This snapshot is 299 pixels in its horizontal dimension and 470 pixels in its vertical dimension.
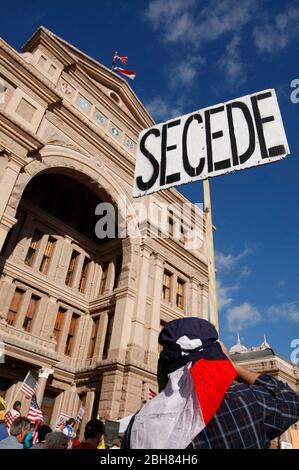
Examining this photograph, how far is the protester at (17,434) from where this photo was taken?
4.68m

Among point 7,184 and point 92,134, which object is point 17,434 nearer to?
point 7,184

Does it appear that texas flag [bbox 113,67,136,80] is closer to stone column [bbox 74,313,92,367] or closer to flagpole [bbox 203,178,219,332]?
stone column [bbox 74,313,92,367]

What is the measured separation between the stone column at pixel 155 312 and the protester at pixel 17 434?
503 inches

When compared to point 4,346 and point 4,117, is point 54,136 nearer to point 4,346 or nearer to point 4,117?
point 4,117

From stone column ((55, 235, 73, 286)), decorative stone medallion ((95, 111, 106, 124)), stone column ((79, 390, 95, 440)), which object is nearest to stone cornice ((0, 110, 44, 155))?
decorative stone medallion ((95, 111, 106, 124))

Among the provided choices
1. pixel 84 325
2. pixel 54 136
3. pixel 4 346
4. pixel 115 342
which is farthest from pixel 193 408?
pixel 84 325

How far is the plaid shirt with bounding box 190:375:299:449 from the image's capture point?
1536mm

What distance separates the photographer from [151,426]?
157cm

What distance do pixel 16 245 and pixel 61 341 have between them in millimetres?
5865

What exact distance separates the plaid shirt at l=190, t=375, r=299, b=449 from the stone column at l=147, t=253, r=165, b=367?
53.3 ft

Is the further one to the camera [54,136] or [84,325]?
[84,325]

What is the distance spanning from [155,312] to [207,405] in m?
18.0

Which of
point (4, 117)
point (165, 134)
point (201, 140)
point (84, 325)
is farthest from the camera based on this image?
point (84, 325)
